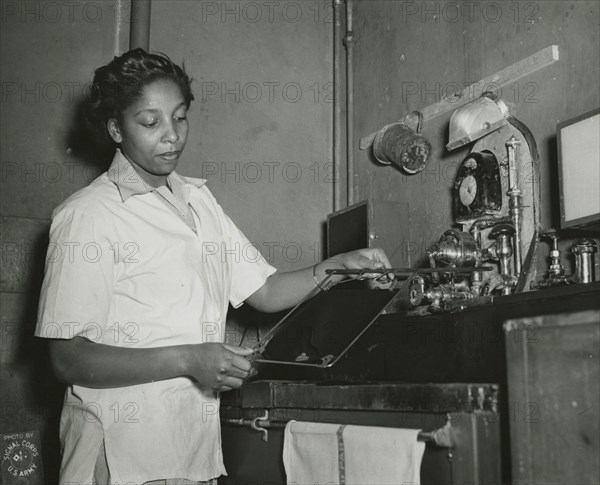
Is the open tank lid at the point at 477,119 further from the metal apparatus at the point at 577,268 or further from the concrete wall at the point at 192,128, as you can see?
the concrete wall at the point at 192,128

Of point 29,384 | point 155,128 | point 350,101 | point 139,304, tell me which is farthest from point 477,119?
point 29,384

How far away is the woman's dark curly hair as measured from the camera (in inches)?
76.2

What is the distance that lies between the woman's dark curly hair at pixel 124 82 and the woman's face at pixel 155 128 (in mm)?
25

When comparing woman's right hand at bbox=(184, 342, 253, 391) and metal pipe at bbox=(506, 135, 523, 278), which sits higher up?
metal pipe at bbox=(506, 135, 523, 278)

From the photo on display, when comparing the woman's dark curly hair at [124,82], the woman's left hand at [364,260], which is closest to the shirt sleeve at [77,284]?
the woman's dark curly hair at [124,82]

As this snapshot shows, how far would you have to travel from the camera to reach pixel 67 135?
3197 millimetres

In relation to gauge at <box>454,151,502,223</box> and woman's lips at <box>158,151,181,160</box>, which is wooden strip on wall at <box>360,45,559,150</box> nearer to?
gauge at <box>454,151,502,223</box>

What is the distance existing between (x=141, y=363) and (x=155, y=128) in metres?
0.68

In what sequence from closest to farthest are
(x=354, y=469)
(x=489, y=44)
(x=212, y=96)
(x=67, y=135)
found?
1. (x=354, y=469)
2. (x=489, y=44)
3. (x=67, y=135)
4. (x=212, y=96)

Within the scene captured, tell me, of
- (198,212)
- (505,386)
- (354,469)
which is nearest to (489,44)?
(198,212)

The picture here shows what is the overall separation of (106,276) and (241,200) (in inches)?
73.4

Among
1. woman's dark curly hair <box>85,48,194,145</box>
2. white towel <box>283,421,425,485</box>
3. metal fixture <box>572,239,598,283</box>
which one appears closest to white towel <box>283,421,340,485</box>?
white towel <box>283,421,425,485</box>

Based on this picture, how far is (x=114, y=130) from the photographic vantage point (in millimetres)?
2010

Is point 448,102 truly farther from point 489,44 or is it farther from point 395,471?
point 395,471
